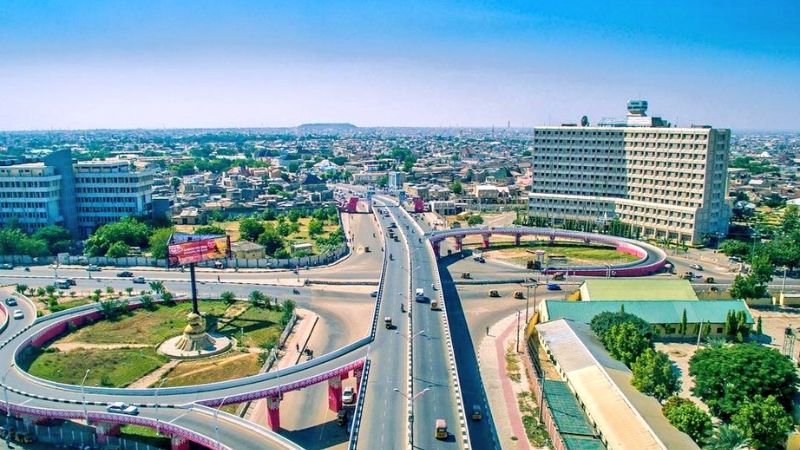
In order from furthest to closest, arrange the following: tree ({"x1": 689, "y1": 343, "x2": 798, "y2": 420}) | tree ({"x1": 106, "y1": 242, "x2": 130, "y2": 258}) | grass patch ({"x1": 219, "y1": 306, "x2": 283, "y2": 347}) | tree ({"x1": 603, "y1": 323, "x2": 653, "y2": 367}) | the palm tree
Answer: tree ({"x1": 106, "y1": 242, "x2": 130, "y2": 258}), grass patch ({"x1": 219, "y1": 306, "x2": 283, "y2": 347}), tree ({"x1": 603, "y1": 323, "x2": 653, "y2": 367}), tree ({"x1": 689, "y1": 343, "x2": 798, "y2": 420}), the palm tree

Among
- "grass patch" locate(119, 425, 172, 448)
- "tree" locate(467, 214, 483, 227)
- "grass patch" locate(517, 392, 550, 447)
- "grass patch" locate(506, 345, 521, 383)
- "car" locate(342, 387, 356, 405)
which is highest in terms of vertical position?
"tree" locate(467, 214, 483, 227)

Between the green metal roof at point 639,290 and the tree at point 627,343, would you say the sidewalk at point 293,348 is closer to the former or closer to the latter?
the tree at point 627,343

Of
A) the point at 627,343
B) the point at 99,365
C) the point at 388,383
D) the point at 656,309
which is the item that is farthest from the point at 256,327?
the point at 656,309

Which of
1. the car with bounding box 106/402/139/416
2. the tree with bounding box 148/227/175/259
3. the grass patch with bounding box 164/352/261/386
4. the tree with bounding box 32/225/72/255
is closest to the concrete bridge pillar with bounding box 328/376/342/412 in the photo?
the grass patch with bounding box 164/352/261/386

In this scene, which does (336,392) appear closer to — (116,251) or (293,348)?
(293,348)

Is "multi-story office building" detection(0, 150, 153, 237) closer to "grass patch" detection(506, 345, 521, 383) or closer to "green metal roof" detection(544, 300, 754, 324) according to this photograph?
"grass patch" detection(506, 345, 521, 383)
